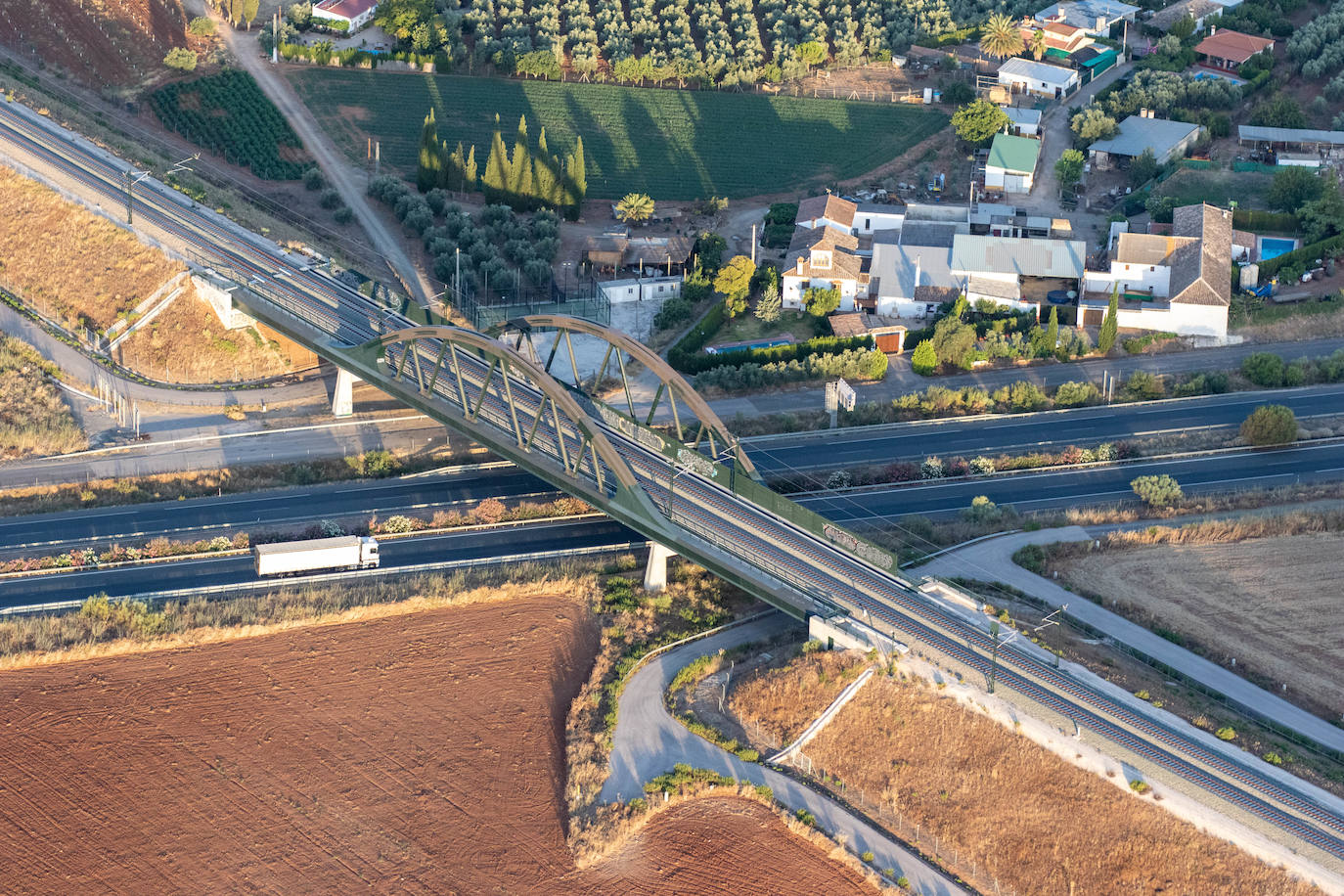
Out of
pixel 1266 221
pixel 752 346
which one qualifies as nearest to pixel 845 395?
pixel 752 346

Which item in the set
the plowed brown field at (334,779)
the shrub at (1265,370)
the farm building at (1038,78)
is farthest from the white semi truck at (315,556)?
the farm building at (1038,78)

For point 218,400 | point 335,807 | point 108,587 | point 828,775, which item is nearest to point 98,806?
point 335,807

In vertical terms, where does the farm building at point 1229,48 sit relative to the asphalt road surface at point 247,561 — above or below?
above

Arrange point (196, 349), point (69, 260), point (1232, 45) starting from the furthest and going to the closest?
1. point (1232, 45)
2. point (69, 260)
3. point (196, 349)

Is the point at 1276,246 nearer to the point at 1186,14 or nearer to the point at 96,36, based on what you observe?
the point at 1186,14

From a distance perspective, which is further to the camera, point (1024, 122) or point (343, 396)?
point (1024, 122)

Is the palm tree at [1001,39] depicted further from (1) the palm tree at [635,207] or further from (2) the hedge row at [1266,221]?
(1) the palm tree at [635,207]
